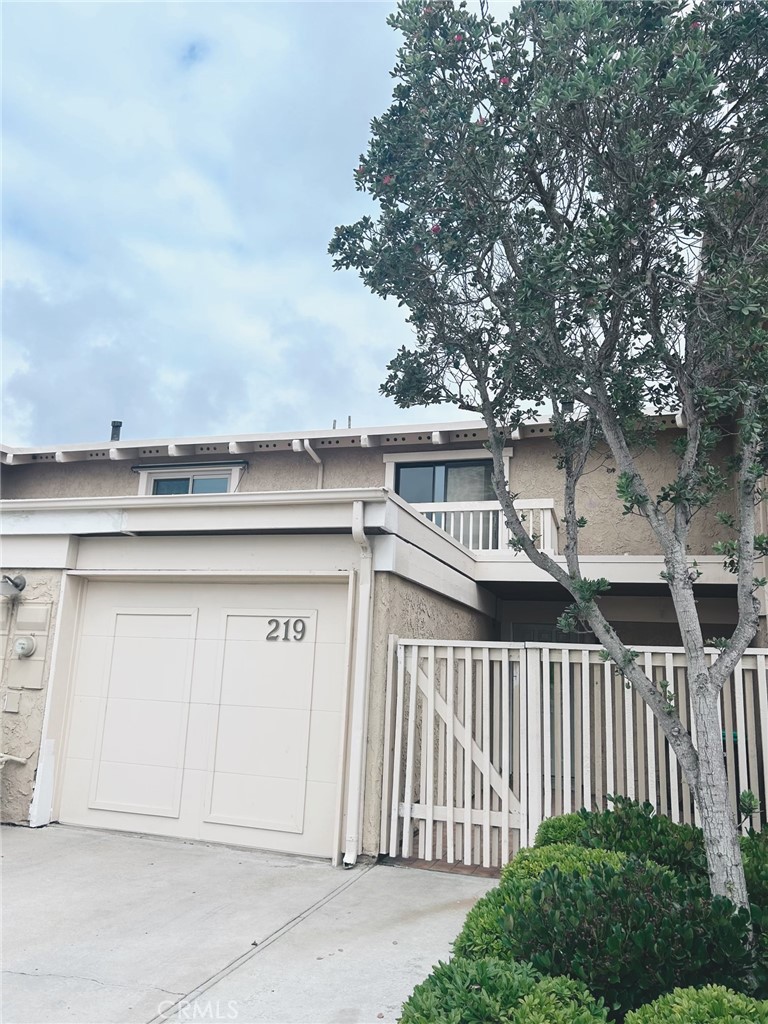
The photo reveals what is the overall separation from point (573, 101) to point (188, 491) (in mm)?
9994

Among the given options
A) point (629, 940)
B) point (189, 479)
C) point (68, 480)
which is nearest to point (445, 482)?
point (189, 479)

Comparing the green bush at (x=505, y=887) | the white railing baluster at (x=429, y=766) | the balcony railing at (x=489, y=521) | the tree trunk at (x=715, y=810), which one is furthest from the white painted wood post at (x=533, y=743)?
the balcony railing at (x=489, y=521)

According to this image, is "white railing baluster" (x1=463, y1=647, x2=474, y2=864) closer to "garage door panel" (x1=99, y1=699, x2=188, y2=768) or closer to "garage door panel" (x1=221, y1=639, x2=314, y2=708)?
"garage door panel" (x1=221, y1=639, x2=314, y2=708)

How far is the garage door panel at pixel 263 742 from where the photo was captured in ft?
20.0

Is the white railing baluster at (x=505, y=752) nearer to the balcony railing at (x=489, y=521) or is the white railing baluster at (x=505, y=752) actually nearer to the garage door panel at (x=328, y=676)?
the garage door panel at (x=328, y=676)

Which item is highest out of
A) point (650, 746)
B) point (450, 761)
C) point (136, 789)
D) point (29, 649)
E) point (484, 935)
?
point (29, 649)

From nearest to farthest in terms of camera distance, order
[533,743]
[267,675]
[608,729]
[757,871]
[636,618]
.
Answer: [757,871] → [608,729] → [533,743] → [267,675] → [636,618]

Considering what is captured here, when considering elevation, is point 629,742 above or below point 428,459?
below

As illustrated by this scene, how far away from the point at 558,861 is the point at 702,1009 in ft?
4.82

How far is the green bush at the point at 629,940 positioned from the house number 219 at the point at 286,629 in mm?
3762

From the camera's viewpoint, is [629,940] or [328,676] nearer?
[629,940]

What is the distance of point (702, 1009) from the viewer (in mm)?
2086

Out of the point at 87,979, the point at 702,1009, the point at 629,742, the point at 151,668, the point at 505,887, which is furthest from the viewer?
the point at 151,668

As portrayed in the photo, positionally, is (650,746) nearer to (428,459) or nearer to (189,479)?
(428,459)
